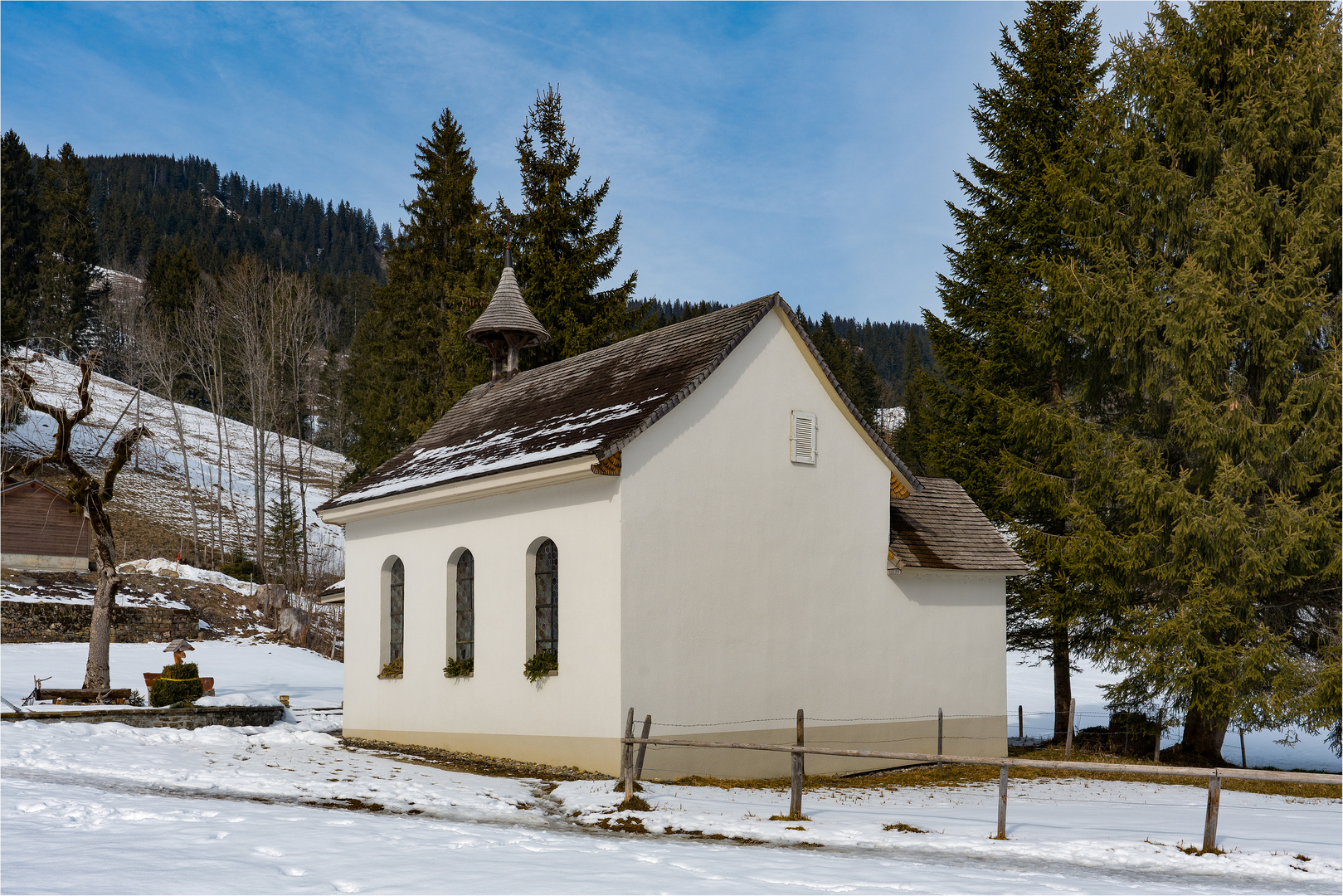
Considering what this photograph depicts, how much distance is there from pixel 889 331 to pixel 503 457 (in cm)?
15068

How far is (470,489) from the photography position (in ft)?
55.1

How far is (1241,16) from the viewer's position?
63.2 ft

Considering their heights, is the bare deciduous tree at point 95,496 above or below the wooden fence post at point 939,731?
above

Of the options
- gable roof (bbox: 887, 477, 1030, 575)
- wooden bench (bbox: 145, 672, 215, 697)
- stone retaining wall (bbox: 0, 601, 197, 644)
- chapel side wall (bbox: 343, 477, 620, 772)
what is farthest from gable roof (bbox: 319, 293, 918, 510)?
stone retaining wall (bbox: 0, 601, 197, 644)

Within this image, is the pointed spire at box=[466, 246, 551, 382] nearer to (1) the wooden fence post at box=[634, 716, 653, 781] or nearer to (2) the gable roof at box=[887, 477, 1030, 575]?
(2) the gable roof at box=[887, 477, 1030, 575]

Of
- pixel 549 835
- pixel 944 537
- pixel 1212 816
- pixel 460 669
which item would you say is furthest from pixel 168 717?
pixel 1212 816

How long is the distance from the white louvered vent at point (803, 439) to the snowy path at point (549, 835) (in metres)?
5.35

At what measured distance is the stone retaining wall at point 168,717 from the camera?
17.7 m

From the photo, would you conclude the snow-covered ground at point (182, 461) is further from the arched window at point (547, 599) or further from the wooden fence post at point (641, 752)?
the wooden fence post at point (641, 752)

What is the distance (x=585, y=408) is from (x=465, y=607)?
4.15m

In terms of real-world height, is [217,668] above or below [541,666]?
below

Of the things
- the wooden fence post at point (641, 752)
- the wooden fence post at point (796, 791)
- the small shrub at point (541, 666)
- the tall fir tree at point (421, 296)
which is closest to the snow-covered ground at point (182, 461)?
the tall fir tree at point (421, 296)

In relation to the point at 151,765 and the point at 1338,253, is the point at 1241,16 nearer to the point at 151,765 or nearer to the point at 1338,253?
the point at 1338,253

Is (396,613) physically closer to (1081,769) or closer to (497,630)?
(497,630)
